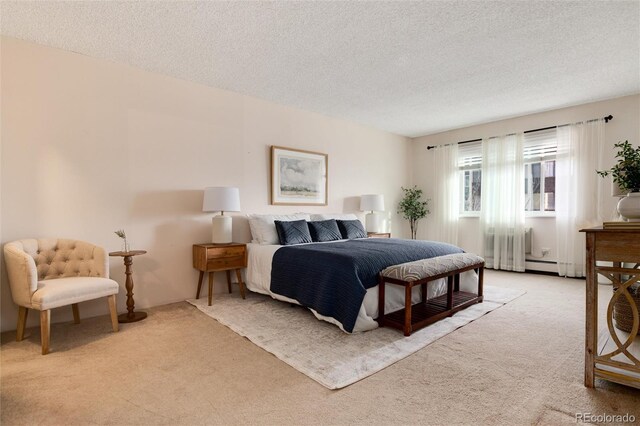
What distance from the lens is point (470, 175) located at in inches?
244

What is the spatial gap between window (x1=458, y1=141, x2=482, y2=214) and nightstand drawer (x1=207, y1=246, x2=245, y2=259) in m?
4.47

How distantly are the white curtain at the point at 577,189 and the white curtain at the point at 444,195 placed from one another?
65.1 inches

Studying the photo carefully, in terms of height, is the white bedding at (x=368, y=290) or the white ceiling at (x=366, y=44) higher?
the white ceiling at (x=366, y=44)

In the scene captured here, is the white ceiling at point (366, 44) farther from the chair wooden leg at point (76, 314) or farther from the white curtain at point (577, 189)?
the chair wooden leg at point (76, 314)

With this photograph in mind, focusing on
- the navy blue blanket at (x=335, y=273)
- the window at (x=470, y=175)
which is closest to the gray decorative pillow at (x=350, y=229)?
the navy blue blanket at (x=335, y=273)

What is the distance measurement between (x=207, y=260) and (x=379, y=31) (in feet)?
9.43

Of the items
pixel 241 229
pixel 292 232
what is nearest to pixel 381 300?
pixel 292 232

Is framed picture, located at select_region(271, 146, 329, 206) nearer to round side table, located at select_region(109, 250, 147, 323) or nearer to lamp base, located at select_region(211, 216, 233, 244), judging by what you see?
lamp base, located at select_region(211, 216, 233, 244)

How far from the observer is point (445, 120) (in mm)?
5652

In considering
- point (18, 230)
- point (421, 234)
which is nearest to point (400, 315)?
point (18, 230)

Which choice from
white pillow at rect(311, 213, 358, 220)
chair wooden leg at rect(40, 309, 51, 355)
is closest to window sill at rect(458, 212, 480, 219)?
white pillow at rect(311, 213, 358, 220)

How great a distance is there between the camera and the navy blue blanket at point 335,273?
267 cm

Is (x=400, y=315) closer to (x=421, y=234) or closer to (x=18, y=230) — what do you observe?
(x=18, y=230)

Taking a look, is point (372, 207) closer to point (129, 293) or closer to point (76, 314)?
point (129, 293)
